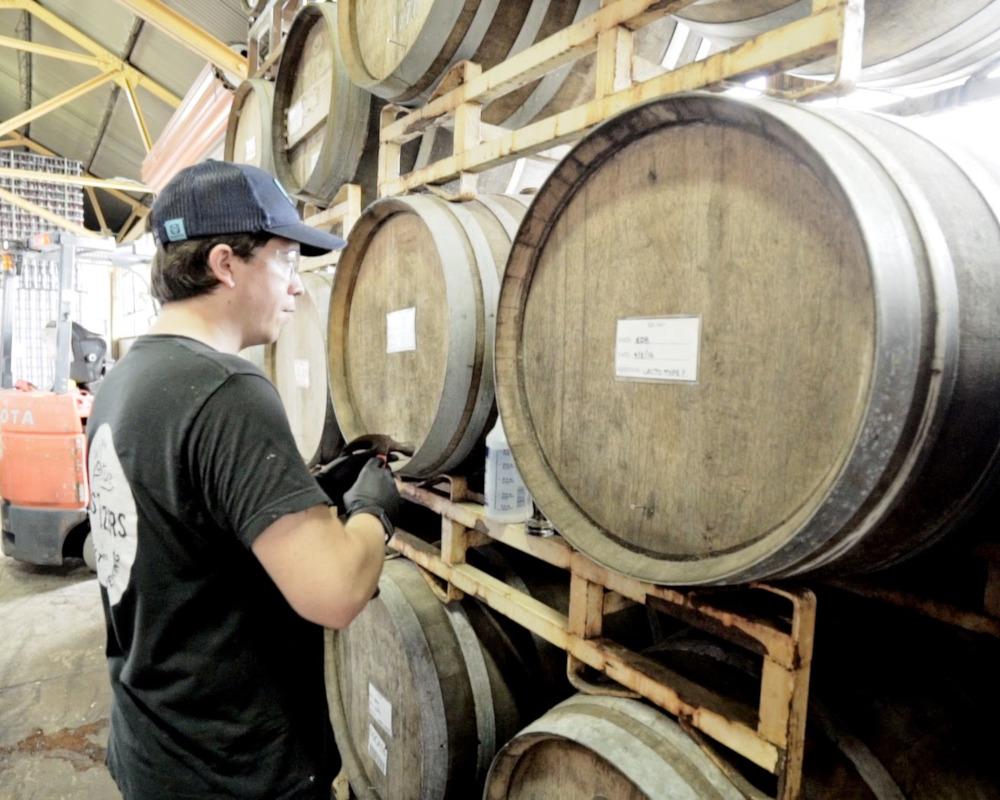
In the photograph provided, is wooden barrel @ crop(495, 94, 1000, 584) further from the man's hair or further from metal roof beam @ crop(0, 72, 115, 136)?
metal roof beam @ crop(0, 72, 115, 136)

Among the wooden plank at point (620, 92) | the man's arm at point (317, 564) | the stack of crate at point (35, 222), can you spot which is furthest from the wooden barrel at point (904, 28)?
the stack of crate at point (35, 222)

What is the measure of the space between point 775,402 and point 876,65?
3.96 ft

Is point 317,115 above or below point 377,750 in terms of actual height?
above

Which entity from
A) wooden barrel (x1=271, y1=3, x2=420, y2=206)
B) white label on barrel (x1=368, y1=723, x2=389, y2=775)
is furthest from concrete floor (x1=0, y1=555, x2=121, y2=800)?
wooden barrel (x1=271, y1=3, x2=420, y2=206)

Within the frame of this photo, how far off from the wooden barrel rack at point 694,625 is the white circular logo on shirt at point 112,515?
0.89m

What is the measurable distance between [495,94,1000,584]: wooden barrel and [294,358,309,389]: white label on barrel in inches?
62.4

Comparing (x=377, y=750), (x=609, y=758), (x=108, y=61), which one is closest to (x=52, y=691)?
(x=377, y=750)

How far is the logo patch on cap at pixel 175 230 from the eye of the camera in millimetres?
1505

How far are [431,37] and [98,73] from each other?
11782 mm

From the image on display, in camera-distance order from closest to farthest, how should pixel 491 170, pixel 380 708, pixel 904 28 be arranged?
1. pixel 904 28
2. pixel 380 708
3. pixel 491 170

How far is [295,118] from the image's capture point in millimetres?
3381

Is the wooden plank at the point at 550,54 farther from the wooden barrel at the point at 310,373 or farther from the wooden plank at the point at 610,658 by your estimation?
the wooden plank at the point at 610,658

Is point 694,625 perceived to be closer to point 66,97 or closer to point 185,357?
point 185,357

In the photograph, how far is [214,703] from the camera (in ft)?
4.76
